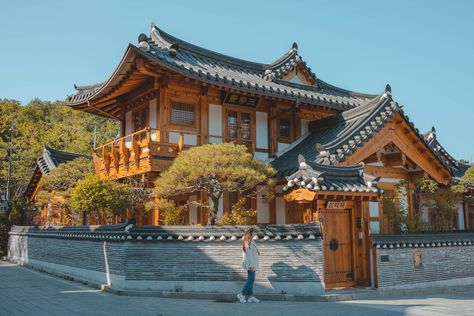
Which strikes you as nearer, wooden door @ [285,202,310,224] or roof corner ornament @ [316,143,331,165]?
roof corner ornament @ [316,143,331,165]

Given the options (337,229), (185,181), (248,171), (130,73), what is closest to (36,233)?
(130,73)

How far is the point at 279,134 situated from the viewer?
17438 mm

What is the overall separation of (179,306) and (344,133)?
7875 millimetres

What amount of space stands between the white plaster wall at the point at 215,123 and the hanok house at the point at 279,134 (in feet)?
0.12

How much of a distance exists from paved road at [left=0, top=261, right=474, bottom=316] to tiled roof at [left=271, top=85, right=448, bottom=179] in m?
4.62

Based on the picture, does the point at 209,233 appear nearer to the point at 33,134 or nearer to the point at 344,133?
the point at 344,133

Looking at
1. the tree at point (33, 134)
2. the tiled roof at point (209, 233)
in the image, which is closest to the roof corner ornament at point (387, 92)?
the tiled roof at point (209, 233)

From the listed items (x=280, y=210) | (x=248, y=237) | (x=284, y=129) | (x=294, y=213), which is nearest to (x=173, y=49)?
(x=284, y=129)

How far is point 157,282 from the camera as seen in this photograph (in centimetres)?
1162

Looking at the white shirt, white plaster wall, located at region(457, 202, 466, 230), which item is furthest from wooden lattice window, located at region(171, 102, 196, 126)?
white plaster wall, located at region(457, 202, 466, 230)

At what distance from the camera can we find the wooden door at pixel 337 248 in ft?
40.7

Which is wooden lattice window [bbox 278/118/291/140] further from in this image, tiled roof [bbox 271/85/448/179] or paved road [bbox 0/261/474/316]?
paved road [bbox 0/261/474/316]

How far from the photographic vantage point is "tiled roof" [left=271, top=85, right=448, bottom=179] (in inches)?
554

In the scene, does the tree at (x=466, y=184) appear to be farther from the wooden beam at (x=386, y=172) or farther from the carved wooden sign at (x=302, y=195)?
the carved wooden sign at (x=302, y=195)
